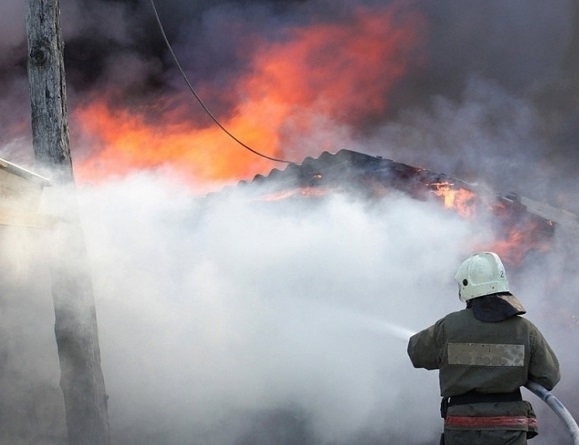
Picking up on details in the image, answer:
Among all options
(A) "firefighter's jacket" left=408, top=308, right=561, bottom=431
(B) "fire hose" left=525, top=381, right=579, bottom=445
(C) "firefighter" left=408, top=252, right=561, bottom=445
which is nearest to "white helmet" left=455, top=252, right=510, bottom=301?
(C) "firefighter" left=408, top=252, right=561, bottom=445

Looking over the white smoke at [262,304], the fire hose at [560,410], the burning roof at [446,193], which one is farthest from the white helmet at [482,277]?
the burning roof at [446,193]

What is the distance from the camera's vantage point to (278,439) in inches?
283

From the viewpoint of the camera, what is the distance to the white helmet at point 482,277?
13.3 feet

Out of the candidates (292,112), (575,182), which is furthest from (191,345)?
(575,182)

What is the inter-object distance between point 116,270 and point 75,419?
8.55ft

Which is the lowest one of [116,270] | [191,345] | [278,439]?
[278,439]

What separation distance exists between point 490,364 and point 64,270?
3434 mm

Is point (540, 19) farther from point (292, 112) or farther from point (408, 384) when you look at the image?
point (408, 384)

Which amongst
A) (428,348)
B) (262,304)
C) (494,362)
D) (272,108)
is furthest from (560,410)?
(272,108)

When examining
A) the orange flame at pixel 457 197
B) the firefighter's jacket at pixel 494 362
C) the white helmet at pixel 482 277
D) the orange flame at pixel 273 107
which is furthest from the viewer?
the orange flame at pixel 273 107

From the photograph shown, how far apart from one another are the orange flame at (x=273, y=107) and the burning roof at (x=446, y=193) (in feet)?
13.4

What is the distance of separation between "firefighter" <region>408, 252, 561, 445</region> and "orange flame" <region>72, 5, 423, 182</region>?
841cm

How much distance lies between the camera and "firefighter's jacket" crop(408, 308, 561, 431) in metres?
3.93

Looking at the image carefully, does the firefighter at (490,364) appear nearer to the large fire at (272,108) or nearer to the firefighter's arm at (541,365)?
the firefighter's arm at (541,365)
